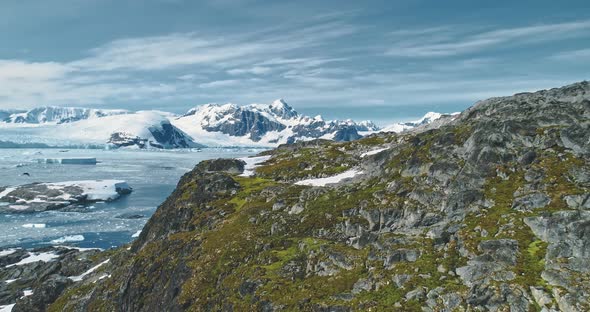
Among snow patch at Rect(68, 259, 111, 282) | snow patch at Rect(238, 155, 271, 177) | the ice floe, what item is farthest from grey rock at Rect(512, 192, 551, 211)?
the ice floe

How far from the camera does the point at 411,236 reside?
30.8m

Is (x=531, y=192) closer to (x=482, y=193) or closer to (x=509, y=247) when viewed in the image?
(x=482, y=193)

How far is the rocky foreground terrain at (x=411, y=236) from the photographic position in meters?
24.0

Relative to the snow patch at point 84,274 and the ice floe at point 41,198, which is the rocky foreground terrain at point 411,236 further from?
the ice floe at point 41,198

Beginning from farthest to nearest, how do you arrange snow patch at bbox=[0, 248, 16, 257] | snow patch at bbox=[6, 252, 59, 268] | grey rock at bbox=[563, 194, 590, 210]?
snow patch at bbox=[0, 248, 16, 257], snow patch at bbox=[6, 252, 59, 268], grey rock at bbox=[563, 194, 590, 210]

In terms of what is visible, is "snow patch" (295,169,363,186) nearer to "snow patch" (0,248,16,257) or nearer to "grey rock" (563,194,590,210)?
"grey rock" (563,194,590,210)

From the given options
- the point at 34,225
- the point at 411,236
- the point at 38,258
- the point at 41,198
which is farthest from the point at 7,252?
the point at 411,236

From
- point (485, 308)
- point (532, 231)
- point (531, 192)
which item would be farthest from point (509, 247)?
point (531, 192)

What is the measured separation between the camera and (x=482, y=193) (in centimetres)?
3291

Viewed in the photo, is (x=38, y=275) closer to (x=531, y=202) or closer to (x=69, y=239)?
(x=69, y=239)

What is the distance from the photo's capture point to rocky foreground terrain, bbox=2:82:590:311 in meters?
24.0

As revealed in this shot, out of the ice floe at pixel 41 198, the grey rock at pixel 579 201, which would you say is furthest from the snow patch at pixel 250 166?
the ice floe at pixel 41 198

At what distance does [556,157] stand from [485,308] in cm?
1849

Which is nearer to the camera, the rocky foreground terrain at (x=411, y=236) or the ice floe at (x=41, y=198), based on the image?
the rocky foreground terrain at (x=411, y=236)
